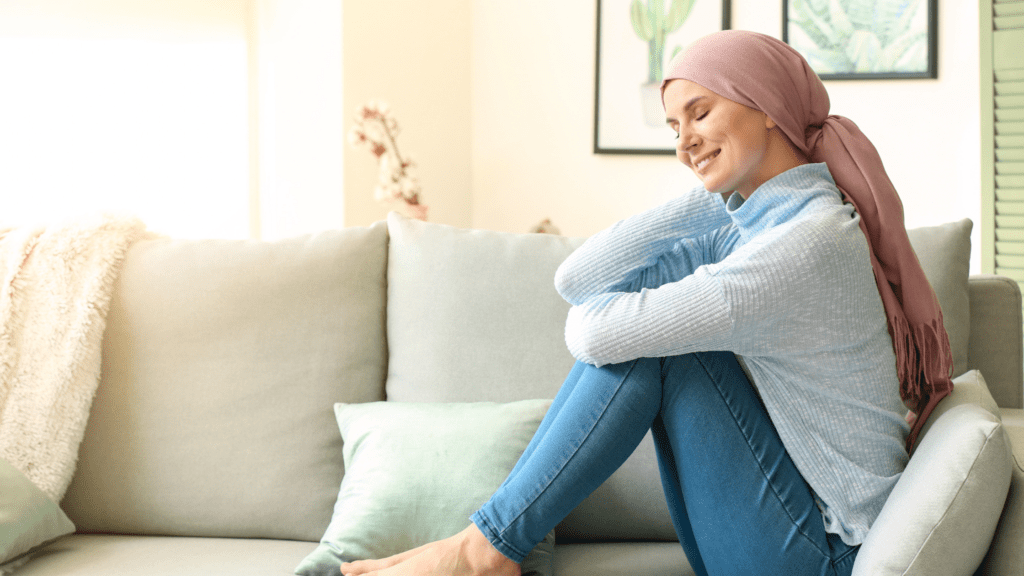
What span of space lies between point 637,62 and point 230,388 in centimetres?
206

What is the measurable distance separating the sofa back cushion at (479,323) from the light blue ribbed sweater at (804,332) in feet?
1.08

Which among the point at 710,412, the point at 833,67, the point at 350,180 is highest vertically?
the point at 833,67

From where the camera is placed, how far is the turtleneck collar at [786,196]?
3.97ft

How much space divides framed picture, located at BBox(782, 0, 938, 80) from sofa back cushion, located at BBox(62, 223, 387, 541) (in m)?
1.90

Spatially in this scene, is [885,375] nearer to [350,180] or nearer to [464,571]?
[464,571]

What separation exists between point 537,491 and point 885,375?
1.69 ft

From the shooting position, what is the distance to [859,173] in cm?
123

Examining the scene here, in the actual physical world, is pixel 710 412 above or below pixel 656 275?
below

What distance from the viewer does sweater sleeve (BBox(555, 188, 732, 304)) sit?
4.62 ft

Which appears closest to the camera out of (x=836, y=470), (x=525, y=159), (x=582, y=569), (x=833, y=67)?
(x=836, y=470)

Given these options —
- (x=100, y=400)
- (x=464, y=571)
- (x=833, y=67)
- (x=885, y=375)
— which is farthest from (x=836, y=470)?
(x=833, y=67)

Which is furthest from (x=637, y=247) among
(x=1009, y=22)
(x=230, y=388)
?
(x=1009, y=22)

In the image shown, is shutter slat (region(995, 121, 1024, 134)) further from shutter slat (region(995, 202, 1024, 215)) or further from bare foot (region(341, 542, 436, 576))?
bare foot (region(341, 542, 436, 576))

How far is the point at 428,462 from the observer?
4.68 ft
